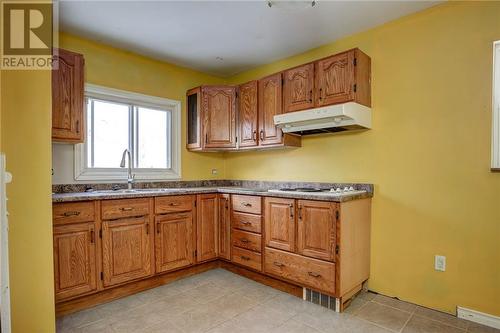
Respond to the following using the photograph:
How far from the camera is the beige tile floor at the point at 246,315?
6.61 feet

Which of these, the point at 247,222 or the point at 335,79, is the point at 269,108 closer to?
the point at 335,79

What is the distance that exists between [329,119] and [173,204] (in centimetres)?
172

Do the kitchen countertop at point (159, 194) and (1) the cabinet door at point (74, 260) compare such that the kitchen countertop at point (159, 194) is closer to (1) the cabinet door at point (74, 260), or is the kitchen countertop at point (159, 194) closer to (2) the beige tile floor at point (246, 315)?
(1) the cabinet door at point (74, 260)

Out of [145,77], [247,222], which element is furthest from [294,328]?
[145,77]

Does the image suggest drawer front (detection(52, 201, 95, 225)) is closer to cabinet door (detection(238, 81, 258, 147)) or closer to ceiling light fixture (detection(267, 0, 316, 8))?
cabinet door (detection(238, 81, 258, 147))

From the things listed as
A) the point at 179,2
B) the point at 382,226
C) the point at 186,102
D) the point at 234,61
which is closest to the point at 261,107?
the point at 234,61

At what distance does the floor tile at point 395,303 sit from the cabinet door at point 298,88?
184 centimetres

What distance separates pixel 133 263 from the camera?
2561 mm

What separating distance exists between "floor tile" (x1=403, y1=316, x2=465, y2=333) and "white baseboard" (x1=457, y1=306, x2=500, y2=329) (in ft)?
0.62

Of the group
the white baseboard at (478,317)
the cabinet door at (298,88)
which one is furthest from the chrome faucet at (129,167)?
the white baseboard at (478,317)

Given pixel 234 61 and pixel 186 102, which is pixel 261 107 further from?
pixel 186 102

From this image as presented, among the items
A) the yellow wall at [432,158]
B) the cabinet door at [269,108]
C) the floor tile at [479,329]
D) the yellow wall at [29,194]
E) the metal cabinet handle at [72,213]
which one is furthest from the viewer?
the cabinet door at [269,108]

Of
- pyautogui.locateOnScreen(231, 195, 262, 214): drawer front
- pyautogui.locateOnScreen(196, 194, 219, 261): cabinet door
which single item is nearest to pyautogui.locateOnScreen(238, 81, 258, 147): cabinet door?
pyautogui.locateOnScreen(231, 195, 262, 214): drawer front

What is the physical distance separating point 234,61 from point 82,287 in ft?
9.23
